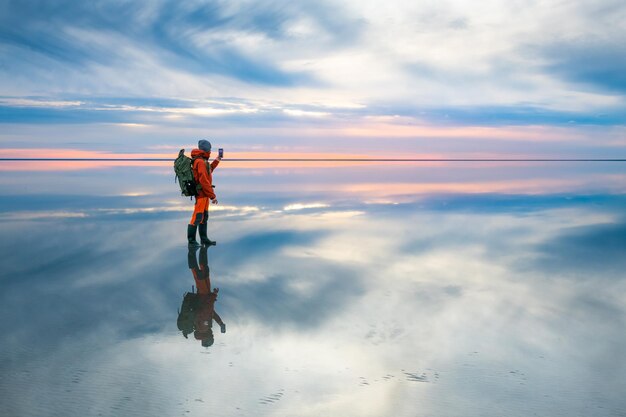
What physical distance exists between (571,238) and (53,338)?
1201 cm

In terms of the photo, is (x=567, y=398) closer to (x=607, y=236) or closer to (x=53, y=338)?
(x=53, y=338)

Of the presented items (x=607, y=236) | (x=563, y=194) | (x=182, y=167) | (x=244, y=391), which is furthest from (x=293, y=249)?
(x=563, y=194)

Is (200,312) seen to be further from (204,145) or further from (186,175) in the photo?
(204,145)

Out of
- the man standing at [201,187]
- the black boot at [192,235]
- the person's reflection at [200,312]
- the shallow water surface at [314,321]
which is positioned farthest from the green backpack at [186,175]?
the person's reflection at [200,312]

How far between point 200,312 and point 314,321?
5.18 ft

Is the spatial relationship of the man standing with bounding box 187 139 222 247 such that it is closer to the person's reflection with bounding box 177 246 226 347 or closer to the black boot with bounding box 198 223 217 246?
the black boot with bounding box 198 223 217 246

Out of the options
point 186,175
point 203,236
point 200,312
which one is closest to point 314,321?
point 200,312

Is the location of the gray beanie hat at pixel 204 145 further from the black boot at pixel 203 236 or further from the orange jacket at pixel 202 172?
the black boot at pixel 203 236

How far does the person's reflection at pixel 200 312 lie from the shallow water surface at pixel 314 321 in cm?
4

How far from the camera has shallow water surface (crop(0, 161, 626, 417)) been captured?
4.88 m

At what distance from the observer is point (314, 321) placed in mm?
7059

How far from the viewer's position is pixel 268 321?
7027 millimetres

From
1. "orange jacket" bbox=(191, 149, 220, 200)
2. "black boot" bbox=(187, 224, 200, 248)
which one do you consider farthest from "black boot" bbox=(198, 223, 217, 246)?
"orange jacket" bbox=(191, 149, 220, 200)

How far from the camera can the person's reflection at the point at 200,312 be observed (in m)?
6.61
